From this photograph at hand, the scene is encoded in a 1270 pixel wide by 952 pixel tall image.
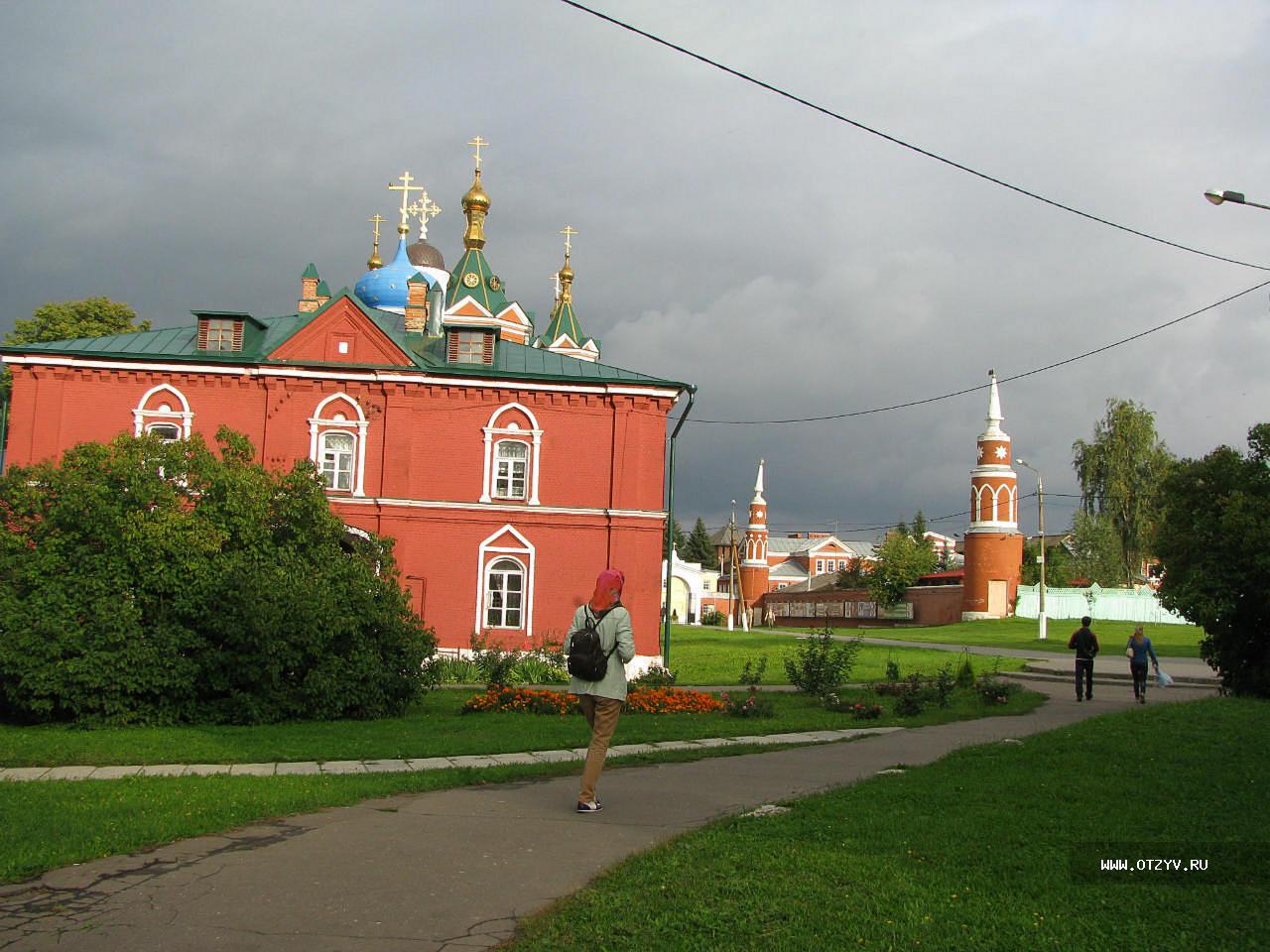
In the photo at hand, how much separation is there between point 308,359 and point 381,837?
80.8 ft

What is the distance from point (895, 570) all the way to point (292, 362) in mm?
57715

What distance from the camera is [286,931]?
5.74 meters

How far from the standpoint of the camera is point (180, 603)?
1661 cm

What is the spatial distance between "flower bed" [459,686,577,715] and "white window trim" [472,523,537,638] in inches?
465

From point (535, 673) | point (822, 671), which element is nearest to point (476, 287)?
point (535, 673)

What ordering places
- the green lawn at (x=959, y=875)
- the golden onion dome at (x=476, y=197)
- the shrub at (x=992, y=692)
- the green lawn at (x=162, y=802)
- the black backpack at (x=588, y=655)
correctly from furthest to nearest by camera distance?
the golden onion dome at (x=476, y=197) → the shrub at (x=992, y=692) → the black backpack at (x=588, y=655) → the green lawn at (x=162, y=802) → the green lawn at (x=959, y=875)

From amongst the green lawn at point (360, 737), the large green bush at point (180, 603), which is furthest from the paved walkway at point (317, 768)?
the large green bush at point (180, 603)

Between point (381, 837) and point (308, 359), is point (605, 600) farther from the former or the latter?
point (308, 359)

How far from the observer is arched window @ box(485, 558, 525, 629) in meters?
30.5

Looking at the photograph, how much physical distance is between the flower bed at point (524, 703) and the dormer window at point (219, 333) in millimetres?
16629

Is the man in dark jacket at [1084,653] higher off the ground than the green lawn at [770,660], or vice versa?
the man in dark jacket at [1084,653]

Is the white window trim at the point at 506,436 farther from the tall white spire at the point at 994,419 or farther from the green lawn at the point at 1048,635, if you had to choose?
the tall white spire at the point at 994,419

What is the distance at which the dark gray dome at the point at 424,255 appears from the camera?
166 feet

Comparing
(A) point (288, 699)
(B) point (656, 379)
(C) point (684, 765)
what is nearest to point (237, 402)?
(B) point (656, 379)
